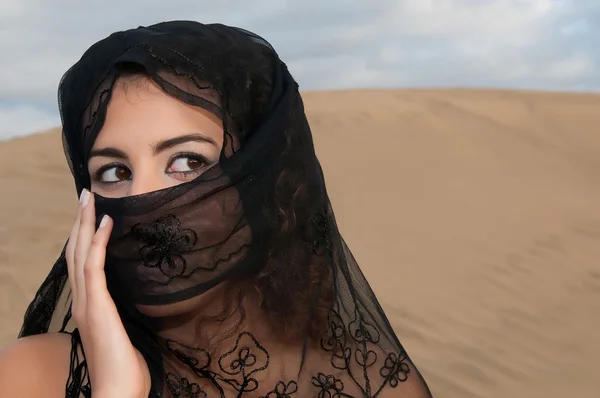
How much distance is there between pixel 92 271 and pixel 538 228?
9.05 meters

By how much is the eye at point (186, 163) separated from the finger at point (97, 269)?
0.75 feet

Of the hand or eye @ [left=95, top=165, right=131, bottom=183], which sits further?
eye @ [left=95, top=165, right=131, bottom=183]

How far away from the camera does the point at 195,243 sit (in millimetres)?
2010

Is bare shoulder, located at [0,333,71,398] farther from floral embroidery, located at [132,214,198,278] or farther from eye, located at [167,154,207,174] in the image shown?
eye, located at [167,154,207,174]

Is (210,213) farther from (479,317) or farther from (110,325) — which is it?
A: (479,317)

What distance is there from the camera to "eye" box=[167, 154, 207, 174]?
6.72 feet

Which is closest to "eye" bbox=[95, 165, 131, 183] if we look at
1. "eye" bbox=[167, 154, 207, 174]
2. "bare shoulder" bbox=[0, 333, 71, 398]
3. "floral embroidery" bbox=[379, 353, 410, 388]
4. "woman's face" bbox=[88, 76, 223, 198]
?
"woman's face" bbox=[88, 76, 223, 198]

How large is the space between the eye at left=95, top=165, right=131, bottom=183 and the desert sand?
3.95 m

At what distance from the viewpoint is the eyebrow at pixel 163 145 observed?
202 centimetres

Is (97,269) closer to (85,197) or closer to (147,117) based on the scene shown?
(85,197)

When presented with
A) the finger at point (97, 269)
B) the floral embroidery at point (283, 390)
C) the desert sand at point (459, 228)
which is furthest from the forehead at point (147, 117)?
the desert sand at point (459, 228)

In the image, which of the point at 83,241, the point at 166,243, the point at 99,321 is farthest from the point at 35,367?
the point at 166,243

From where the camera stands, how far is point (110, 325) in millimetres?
1894

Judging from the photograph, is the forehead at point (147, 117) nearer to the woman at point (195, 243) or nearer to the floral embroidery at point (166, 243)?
the woman at point (195, 243)
